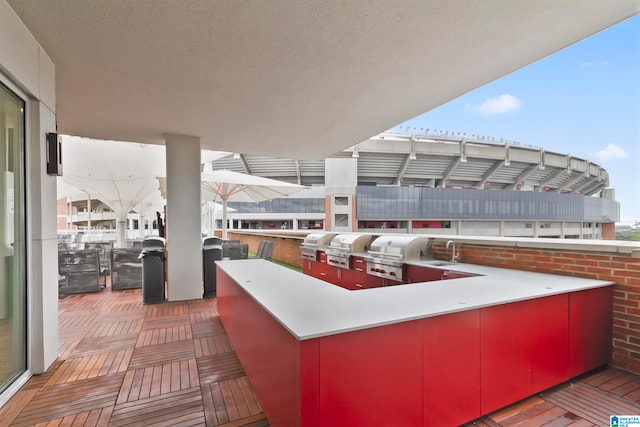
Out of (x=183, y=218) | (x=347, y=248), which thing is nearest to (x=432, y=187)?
(x=347, y=248)

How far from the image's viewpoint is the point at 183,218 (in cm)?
502

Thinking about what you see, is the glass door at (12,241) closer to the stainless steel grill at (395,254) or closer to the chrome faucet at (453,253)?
the stainless steel grill at (395,254)

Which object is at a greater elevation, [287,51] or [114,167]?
[287,51]

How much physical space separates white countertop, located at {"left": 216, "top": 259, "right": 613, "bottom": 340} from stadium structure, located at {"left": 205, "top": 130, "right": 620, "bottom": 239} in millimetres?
20648

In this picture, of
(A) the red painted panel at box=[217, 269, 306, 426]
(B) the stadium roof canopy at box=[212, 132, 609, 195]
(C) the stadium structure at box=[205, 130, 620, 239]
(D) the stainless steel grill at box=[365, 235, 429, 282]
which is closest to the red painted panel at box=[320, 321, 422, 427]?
(A) the red painted panel at box=[217, 269, 306, 426]

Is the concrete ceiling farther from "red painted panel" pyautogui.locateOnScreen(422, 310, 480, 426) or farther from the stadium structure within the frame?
the stadium structure

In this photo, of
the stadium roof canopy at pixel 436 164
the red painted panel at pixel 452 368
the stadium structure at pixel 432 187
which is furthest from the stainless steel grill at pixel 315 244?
the stadium roof canopy at pixel 436 164

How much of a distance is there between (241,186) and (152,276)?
467 centimetres

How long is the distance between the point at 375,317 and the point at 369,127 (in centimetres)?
362

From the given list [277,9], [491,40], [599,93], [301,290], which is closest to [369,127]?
[491,40]

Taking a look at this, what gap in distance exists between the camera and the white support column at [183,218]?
492 centimetres

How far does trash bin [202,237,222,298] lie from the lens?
529cm

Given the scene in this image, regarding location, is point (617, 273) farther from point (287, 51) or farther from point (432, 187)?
point (432, 187)

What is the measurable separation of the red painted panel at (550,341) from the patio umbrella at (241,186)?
20.4 ft
